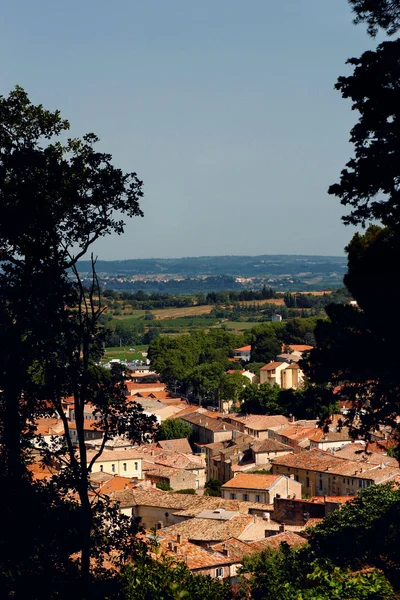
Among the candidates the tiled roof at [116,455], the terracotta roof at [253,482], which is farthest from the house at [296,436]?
the terracotta roof at [253,482]

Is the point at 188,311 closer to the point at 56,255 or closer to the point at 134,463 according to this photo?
the point at 134,463

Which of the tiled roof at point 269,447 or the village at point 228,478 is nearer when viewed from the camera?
the village at point 228,478

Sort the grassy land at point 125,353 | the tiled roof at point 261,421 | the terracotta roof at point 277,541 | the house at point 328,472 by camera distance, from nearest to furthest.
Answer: the terracotta roof at point 277,541 → the house at point 328,472 → the tiled roof at point 261,421 → the grassy land at point 125,353

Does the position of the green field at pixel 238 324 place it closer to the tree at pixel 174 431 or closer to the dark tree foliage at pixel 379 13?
the tree at pixel 174 431

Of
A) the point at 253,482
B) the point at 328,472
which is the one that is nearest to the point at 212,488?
the point at 253,482


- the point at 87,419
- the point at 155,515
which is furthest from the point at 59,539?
the point at 87,419

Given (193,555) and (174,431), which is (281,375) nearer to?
(174,431)

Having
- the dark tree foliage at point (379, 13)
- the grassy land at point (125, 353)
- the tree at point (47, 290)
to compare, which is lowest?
the grassy land at point (125, 353)
